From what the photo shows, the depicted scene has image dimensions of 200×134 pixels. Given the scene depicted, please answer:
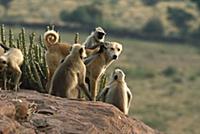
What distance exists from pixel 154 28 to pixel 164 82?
1525cm

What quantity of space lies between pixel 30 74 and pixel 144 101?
24.3 metres

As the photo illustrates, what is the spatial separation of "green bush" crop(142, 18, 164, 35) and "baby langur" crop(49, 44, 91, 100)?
43.8 metres

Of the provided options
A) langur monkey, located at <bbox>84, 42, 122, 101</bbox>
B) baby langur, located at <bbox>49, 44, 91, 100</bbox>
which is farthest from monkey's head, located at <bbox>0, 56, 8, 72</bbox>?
langur monkey, located at <bbox>84, 42, 122, 101</bbox>

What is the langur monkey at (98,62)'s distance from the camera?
8.44 metres

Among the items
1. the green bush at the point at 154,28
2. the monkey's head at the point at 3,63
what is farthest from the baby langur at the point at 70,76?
the green bush at the point at 154,28

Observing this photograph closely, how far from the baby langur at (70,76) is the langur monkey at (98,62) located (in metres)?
0.45

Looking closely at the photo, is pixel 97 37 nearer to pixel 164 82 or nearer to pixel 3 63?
pixel 3 63

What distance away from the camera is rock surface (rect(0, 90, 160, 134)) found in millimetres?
6102

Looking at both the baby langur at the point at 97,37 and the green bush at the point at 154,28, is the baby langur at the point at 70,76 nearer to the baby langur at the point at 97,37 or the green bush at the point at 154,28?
the baby langur at the point at 97,37

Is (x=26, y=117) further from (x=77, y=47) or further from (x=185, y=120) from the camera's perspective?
(x=185, y=120)

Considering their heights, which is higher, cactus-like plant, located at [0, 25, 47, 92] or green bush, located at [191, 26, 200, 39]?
cactus-like plant, located at [0, 25, 47, 92]

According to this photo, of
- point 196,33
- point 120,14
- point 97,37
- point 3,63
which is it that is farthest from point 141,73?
point 3,63

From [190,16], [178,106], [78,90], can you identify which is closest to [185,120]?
[178,106]

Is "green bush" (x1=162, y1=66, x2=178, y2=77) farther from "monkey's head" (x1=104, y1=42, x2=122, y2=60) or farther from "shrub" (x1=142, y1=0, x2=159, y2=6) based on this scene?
"monkey's head" (x1=104, y1=42, x2=122, y2=60)
